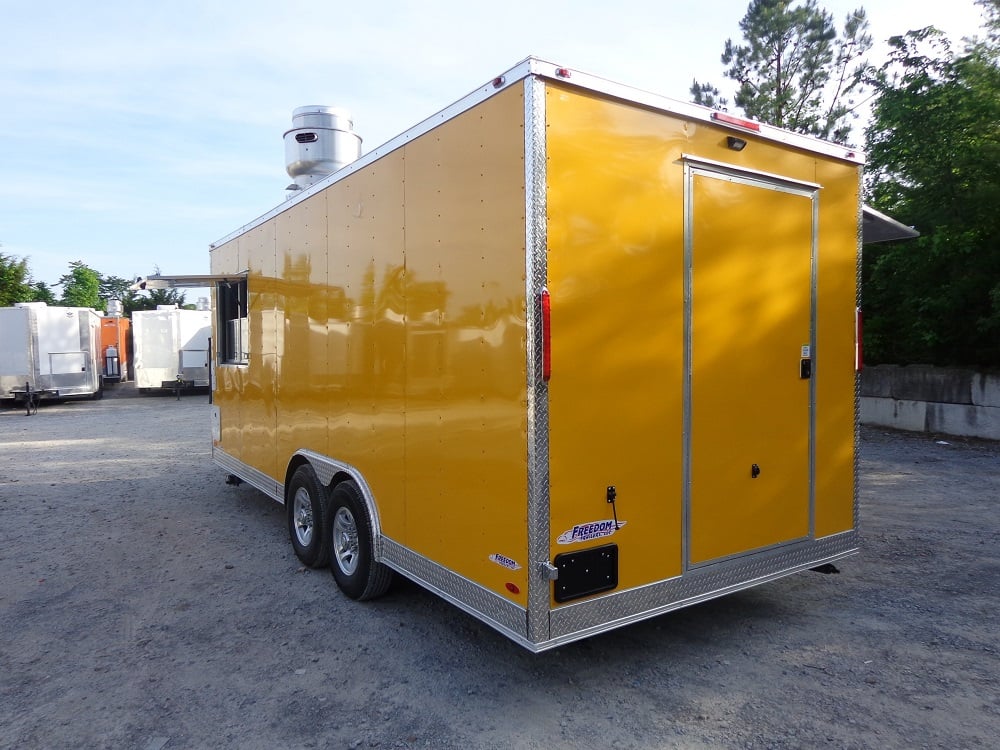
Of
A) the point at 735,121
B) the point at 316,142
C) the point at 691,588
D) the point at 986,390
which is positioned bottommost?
the point at 691,588

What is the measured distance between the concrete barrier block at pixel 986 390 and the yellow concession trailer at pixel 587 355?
750 centimetres

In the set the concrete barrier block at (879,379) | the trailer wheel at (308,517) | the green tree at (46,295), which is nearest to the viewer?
the trailer wheel at (308,517)

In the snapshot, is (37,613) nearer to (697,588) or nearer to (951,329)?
(697,588)

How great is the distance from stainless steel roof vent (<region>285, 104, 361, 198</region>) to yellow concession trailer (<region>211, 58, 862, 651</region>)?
2.25 meters

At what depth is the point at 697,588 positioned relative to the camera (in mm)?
3582

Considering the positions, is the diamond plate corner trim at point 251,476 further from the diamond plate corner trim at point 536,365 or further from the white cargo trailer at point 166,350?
the white cargo trailer at point 166,350

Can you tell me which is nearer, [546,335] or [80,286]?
[546,335]

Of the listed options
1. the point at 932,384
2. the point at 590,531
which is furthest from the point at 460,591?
the point at 932,384

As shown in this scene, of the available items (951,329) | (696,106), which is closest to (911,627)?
(696,106)

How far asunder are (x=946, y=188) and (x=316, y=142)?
9.08 meters

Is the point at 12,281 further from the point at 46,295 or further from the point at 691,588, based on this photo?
the point at 691,588

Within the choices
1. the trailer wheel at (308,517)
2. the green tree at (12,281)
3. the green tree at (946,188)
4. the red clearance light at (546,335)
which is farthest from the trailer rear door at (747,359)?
the green tree at (12,281)

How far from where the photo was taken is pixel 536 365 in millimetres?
3010

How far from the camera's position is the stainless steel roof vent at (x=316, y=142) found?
22.1 feet
